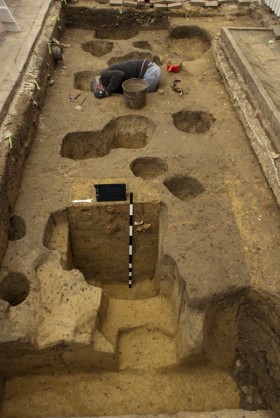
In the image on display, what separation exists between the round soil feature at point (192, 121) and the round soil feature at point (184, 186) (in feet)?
5.37

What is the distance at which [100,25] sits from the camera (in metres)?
9.63

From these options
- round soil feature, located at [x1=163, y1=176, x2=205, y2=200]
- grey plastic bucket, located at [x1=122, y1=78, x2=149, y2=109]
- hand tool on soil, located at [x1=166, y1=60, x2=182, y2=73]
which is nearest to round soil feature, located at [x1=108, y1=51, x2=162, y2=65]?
hand tool on soil, located at [x1=166, y1=60, x2=182, y2=73]

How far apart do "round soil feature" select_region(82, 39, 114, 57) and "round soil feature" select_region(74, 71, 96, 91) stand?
5.00 feet

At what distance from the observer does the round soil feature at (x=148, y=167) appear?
576 cm

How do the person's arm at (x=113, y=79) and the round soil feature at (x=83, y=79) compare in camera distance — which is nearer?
the person's arm at (x=113, y=79)

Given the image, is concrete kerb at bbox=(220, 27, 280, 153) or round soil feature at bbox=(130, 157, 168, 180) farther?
round soil feature at bbox=(130, 157, 168, 180)

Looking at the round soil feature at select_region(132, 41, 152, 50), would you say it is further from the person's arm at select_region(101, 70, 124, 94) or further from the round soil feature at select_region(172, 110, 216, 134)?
the round soil feature at select_region(172, 110, 216, 134)

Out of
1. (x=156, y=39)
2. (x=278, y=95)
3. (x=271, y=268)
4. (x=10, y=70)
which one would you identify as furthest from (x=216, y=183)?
(x=156, y=39)

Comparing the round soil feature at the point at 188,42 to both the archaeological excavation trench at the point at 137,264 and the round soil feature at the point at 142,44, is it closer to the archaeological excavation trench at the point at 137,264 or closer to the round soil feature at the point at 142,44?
the round soil feature at the point at 142,44

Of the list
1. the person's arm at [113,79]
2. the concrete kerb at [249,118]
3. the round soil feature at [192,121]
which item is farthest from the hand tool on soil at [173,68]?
the round soil feature at [192,121]

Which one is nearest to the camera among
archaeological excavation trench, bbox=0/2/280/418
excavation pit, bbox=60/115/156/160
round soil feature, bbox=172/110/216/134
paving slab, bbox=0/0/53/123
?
archaeological excavation trench, bbox=0/2/280/418

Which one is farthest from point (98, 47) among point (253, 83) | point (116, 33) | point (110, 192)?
point (110, 192)

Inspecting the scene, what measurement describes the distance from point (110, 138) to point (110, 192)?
6.36ft

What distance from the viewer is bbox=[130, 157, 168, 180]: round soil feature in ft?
18.9
